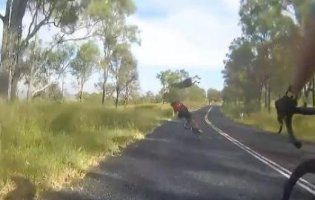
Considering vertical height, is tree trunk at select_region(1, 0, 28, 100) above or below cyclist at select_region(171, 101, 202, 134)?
above

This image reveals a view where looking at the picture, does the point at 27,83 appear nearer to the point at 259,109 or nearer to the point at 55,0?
the point at 55,0

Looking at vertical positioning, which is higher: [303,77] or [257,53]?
[257,53]

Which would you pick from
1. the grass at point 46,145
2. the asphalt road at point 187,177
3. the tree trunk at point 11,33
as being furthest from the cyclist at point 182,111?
the tree trunk at point 11,33

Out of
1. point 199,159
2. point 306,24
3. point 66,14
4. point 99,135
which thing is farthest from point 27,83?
point 306,24

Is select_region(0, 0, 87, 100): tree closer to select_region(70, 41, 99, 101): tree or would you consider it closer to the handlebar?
the handlebar

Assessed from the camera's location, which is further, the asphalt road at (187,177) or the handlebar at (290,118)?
the asphalt road at (187,177)

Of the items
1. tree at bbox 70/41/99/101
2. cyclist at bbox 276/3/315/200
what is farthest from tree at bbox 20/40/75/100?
cyclist at bbox 276/3/315/200

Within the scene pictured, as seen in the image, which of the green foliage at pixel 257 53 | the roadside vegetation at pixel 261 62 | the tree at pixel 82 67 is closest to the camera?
the roadside vegetation at pixel 261 62

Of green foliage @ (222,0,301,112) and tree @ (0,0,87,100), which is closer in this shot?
tree @ (0,0,87,100)


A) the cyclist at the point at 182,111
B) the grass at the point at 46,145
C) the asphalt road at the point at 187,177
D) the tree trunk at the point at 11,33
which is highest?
the tree trunk at the point at 11,33

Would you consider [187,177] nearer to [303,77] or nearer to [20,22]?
[303,77]

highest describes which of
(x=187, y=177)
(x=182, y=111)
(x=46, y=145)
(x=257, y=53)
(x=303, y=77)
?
(x=257, y=53)

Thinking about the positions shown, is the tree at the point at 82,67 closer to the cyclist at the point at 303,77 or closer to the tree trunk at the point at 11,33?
the tree trunk at the point at 11,33

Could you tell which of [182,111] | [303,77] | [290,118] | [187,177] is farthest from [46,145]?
[303,77]
